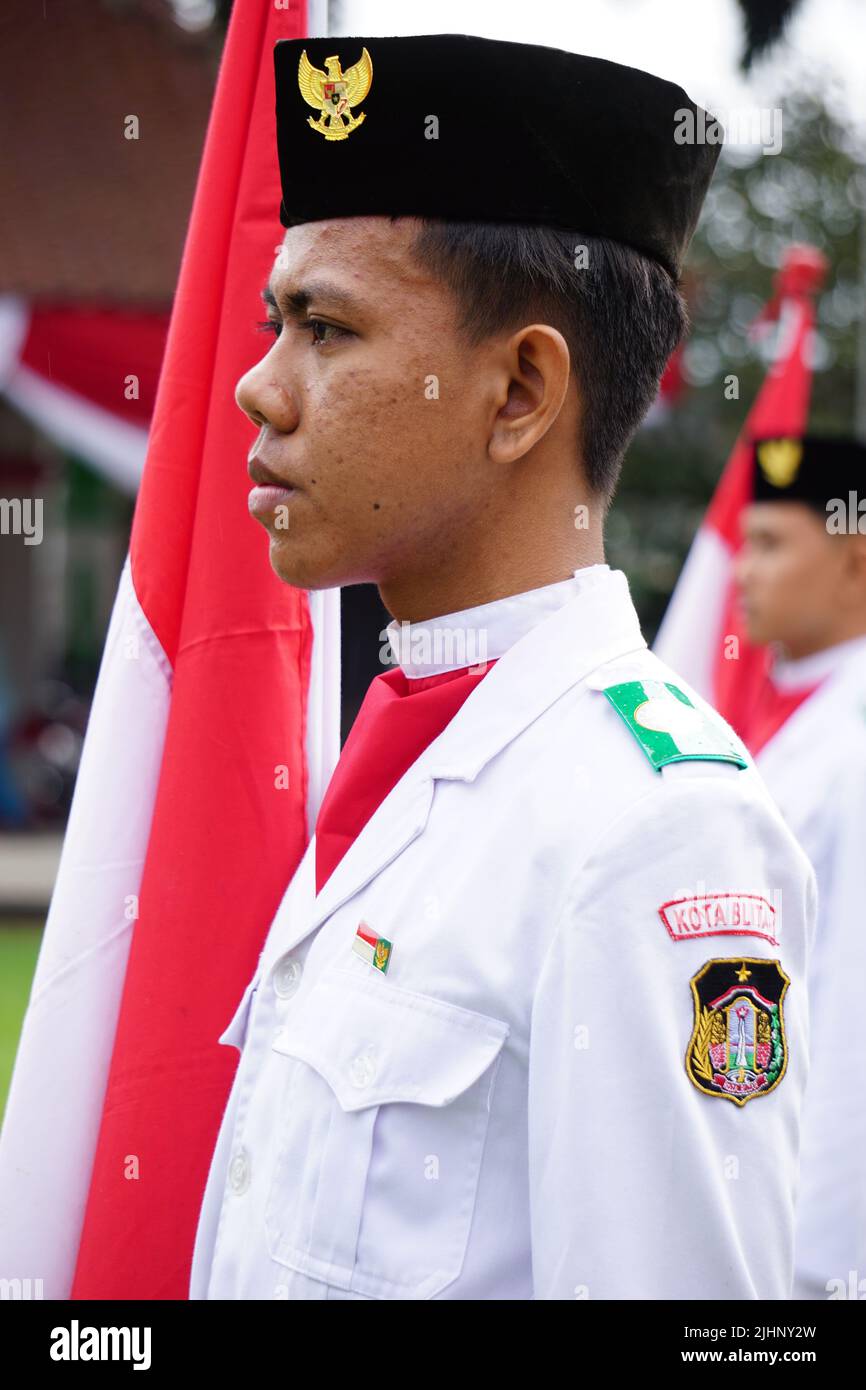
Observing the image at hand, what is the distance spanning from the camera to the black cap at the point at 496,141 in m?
1.58

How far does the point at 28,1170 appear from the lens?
1850mm

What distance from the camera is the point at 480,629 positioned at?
162cm

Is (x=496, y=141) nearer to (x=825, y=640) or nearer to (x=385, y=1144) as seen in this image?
(x=385, y=1144)

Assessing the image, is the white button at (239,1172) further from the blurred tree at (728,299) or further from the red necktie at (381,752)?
the blurred tree at (728,299)

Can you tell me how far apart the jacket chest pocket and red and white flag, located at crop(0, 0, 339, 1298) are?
0.34 m

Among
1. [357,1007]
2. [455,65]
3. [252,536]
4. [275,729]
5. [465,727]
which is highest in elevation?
[455,65]

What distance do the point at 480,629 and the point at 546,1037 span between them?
18.0 inches

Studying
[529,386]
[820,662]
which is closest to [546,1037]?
[529,386]

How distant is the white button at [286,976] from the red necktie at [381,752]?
0.08 metres

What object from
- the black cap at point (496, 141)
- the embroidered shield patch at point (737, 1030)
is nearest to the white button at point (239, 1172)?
the embroidered shield patch at point (737, 1030)

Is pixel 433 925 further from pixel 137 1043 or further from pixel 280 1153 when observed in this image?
pixel 137 1043

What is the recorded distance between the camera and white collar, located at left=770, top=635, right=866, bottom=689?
439cm

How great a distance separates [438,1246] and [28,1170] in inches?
26.3

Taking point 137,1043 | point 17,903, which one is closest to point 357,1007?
point 137,1043
